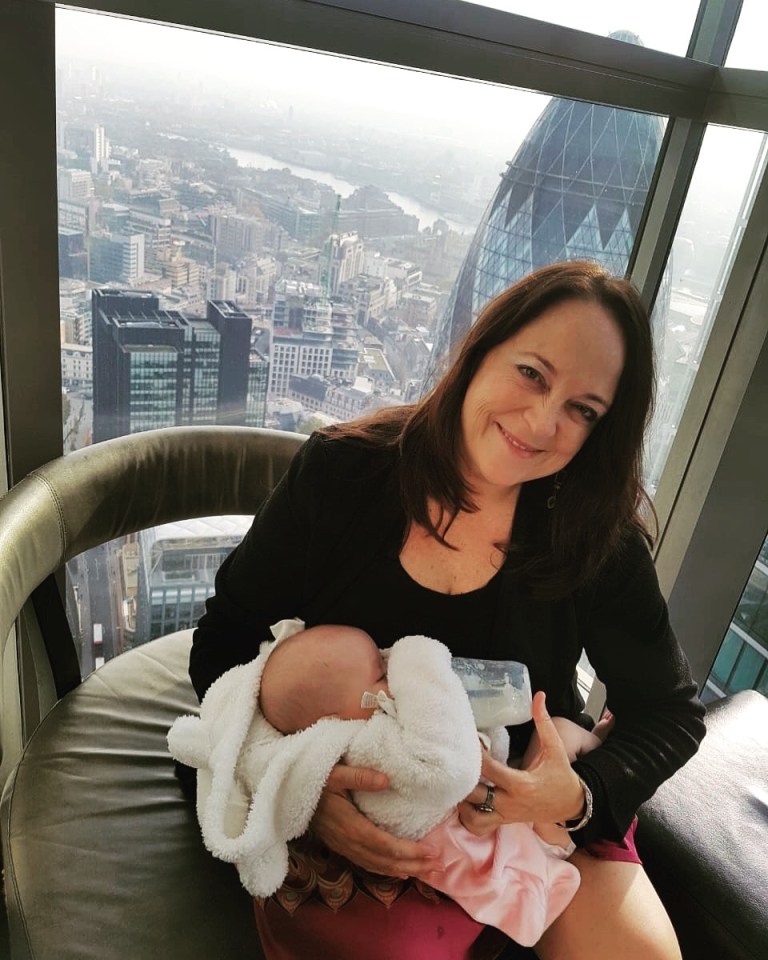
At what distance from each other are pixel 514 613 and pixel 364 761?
38cm

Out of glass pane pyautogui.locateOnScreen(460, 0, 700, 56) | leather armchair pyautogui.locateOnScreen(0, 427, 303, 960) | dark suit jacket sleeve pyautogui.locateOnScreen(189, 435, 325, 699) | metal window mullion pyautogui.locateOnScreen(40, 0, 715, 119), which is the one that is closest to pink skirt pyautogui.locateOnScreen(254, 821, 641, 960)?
leather armchair pyautogui.locateOnScreen(0, 427, 303, 960)

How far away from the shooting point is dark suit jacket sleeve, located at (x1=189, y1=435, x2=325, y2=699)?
1.27m

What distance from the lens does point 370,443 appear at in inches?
51.4

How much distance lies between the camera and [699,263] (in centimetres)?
197

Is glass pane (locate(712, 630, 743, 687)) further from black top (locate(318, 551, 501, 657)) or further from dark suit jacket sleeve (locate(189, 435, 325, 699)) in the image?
dark suit jacket sleeve (locate(189, 435, 325, 699))

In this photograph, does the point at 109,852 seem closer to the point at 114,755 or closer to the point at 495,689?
the point at 114,755

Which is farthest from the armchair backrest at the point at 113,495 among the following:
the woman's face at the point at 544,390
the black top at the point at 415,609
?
the woman's face at the point at 544,390

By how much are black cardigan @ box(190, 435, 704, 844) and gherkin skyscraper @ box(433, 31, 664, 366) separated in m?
0.67

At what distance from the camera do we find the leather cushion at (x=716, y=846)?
1296 millimetres

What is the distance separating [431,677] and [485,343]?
0.54 m

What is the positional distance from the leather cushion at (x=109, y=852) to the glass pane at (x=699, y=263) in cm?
146

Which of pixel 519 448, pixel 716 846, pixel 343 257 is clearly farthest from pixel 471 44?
pixel 716 846

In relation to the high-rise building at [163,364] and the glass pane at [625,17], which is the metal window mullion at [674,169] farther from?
the high-rise building at [163,364]

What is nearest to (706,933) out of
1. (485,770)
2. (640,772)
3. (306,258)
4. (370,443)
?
(640,772)
